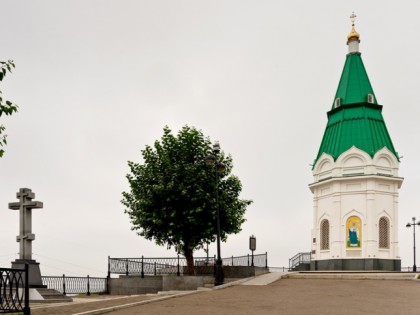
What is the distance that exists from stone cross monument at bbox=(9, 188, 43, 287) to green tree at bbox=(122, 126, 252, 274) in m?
7.46

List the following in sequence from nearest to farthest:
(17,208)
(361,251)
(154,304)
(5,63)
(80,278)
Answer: (5,63)
(154,304)
(17,208)
(80,278)
(361,251)

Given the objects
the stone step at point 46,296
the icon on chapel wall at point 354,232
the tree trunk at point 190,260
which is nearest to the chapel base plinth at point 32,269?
the stone step at point 46,296

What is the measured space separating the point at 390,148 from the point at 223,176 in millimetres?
18386

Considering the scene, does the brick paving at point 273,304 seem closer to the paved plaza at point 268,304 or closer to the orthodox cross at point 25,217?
the paved plaza at point 268,304

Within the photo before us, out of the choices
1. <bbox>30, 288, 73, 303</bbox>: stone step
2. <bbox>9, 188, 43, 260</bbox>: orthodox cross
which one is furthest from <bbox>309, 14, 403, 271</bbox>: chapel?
<bbox>9, 188, 43, 260</bbox>: orthodox cross

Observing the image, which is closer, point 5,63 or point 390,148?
point 5,63

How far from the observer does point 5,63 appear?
9.05m

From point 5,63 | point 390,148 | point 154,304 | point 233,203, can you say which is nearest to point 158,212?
point 233,203

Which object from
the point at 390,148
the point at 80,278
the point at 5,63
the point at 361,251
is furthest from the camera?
the point at 390,148

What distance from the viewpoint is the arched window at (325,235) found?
37.7 m

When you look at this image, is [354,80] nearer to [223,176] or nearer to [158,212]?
[223,176]

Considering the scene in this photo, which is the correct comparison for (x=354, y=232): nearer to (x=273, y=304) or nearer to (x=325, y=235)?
(x=325, y=235)

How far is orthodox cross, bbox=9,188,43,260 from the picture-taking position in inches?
715

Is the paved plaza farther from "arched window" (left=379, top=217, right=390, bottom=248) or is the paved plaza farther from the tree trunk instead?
"arched window" (left=379, top=217, right=390, bottom=248)
